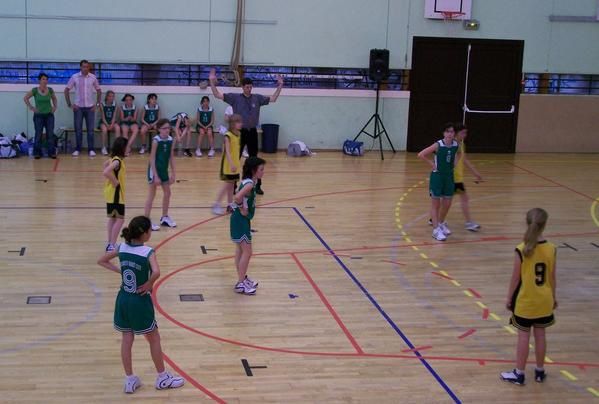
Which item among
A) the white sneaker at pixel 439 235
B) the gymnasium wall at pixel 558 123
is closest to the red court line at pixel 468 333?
the white sneaker at pixel 439 235

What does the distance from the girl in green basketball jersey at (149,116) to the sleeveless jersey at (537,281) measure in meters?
13.1

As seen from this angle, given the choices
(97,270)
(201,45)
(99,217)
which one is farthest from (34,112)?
(97,270)

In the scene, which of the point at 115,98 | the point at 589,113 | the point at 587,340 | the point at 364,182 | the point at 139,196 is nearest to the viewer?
the point at 587,340

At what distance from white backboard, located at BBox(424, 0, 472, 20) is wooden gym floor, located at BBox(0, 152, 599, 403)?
241 inches

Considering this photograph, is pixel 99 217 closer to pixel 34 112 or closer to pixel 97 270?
pixel 97 270

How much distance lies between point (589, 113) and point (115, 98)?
11.9m

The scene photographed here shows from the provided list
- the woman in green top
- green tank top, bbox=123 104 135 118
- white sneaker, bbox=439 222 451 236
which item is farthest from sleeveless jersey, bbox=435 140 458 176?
the woman in green top

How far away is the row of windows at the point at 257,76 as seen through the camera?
62.0 ft

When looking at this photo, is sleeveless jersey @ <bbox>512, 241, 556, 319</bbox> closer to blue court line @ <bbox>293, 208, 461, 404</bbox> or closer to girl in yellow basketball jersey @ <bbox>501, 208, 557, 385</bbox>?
girl in yellow basketball jersey @ <bbox>501, 208, 557, 385</bbox>

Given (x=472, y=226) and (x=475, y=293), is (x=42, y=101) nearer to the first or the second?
(x=472, y=226)

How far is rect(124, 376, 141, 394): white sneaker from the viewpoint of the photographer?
669cm

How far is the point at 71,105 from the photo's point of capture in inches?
723

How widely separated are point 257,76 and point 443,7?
4.83 metres

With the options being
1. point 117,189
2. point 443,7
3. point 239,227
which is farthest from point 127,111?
point 239,227
